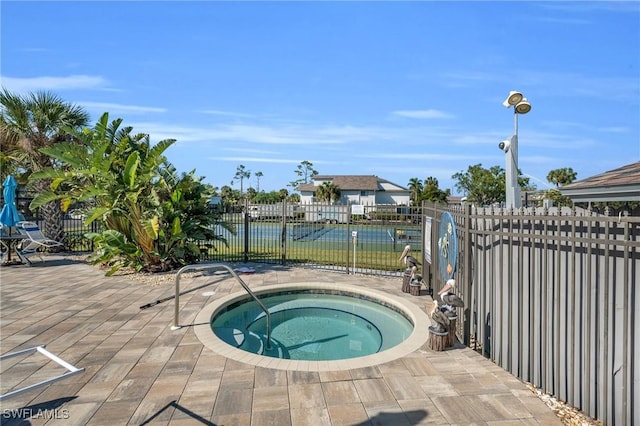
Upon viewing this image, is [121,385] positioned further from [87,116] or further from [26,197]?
[26,197]

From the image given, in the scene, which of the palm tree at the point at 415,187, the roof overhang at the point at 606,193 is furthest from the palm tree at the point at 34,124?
the palm tree at the point at 415,187

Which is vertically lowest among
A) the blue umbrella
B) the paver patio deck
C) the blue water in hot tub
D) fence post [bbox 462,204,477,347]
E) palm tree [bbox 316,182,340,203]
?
the blue water in hot tub

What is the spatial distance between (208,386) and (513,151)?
667cm

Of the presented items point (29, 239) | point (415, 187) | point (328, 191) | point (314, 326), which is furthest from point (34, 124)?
point (415, 187)

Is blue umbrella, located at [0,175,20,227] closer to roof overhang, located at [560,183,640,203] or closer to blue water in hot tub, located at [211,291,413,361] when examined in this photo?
blue water in hot tub, located at [211,291,413,361]

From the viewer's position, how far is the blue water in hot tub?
19.5 feet

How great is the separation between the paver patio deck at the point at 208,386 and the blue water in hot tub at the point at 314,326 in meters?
1.16

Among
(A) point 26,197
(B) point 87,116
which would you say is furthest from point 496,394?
(A) point 26,197

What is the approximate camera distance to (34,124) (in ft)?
39.8

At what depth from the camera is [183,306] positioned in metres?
7.00

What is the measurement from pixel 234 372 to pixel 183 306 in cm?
320

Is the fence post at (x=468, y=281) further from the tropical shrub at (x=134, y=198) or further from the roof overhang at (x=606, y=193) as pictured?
the tropical shrub at (x=134, y=198)
